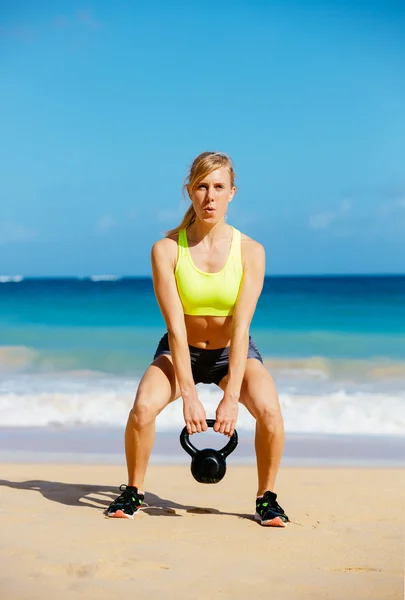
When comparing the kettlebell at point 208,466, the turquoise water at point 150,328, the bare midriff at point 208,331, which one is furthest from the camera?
the turquoise water at point 150,328

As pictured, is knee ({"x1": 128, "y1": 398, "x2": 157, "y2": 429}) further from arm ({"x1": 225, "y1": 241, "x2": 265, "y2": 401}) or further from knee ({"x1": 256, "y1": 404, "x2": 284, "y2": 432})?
knee ({"x1": 256, "y1": 404, "x2": 284, "y2": 432})

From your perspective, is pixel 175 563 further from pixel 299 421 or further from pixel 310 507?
pixel 299 421

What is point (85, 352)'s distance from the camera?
1526 cm

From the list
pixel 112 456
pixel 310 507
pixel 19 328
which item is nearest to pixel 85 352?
pixel 19 328

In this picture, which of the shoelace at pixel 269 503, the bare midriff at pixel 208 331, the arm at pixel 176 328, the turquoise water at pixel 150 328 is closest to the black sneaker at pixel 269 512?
the shoelace at pixel 269 503

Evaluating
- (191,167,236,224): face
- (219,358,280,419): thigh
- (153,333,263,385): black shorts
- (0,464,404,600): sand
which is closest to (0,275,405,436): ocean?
(0,464,404,600): sand

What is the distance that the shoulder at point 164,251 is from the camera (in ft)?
13.9

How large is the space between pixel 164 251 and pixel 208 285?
0.28m

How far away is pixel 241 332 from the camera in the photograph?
4137mm

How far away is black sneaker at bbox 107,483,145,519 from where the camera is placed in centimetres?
411

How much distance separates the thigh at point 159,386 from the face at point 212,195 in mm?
758

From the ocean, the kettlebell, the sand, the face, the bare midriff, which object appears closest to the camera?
the sand

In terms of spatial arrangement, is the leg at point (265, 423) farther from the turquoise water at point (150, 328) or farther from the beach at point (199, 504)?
the turquoise water at point (150, 328)

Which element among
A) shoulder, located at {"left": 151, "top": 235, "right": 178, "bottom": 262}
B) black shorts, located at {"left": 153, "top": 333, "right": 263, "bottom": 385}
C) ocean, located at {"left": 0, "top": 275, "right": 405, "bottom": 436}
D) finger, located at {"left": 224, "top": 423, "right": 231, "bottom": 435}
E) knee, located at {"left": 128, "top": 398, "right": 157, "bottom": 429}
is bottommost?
finger, located at {"left": 224, "top": 423, "right": 231, "bottom": 435}
